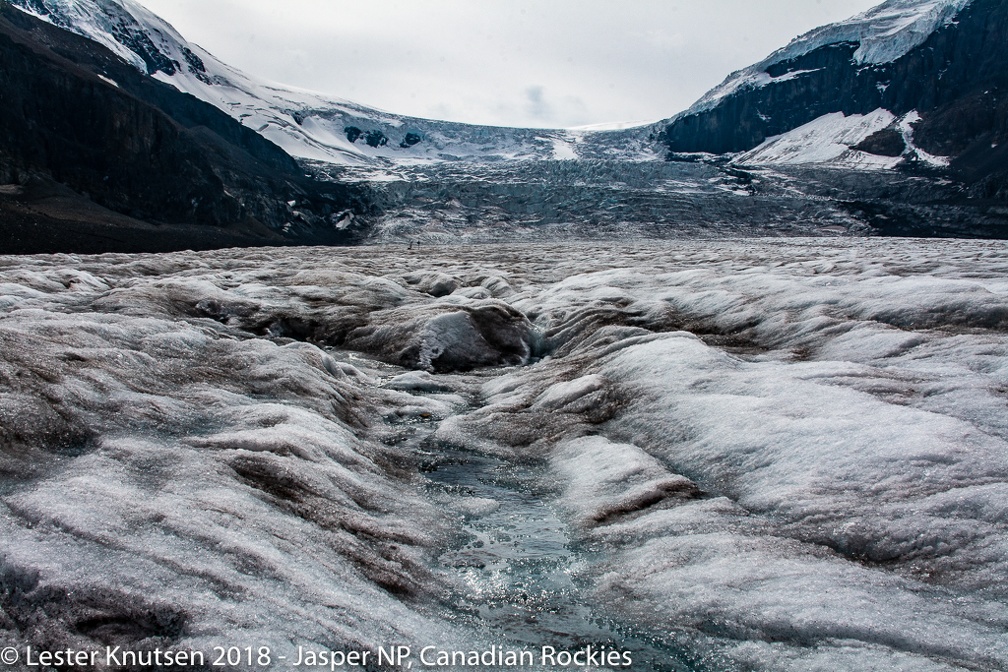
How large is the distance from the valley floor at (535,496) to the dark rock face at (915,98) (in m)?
90.9

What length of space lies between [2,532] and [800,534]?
16.7ft

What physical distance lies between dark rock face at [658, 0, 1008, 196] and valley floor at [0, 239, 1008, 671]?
90935 millimetres

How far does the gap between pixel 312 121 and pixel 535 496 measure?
5517 inches

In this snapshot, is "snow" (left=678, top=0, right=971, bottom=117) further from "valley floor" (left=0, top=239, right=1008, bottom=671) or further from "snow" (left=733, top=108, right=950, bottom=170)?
"valley floor" (left=0, top=239, right=1008, bottom=671)

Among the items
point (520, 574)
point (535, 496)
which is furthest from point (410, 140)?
point (520, 574)

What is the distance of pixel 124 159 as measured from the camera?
6184 centimetres

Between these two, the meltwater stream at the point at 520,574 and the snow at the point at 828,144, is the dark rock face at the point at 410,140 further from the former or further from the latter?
the meltwater stream at the point at 520,574

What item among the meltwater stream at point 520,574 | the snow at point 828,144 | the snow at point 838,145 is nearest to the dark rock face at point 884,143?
the snow at point 838,145

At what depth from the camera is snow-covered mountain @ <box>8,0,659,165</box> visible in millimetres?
119812

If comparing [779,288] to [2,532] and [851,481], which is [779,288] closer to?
[851,481]

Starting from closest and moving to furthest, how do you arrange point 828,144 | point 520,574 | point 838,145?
1. point 520,574
2. point 838,145
3. point 828,144

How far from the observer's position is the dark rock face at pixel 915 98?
10381 centimetres

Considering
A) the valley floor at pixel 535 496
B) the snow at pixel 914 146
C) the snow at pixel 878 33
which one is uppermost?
the snow at pixel 878 33

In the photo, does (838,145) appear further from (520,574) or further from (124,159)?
(520,574)
